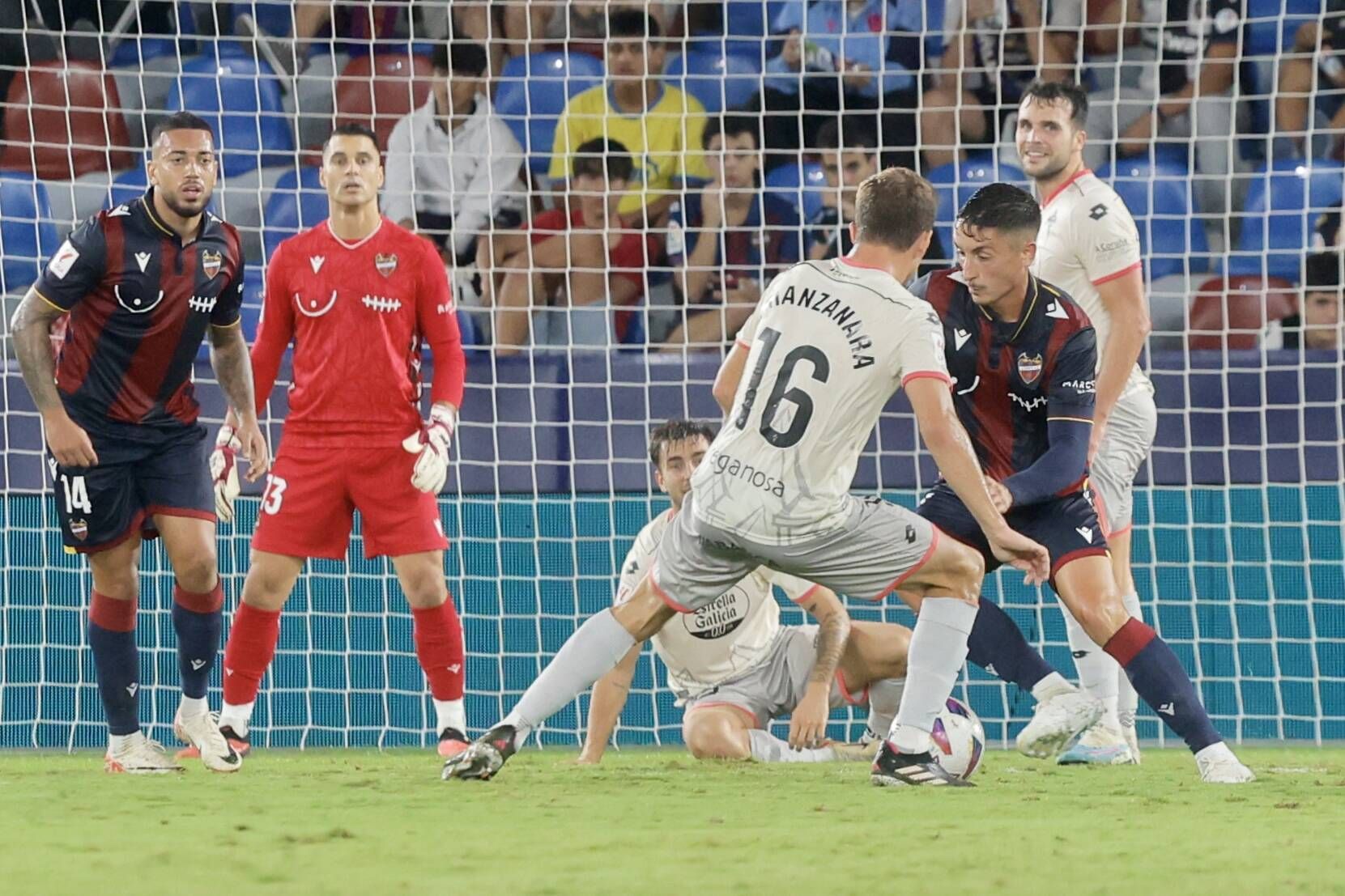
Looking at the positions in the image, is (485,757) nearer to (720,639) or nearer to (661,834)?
(661,834)

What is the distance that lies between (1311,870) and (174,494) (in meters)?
3.33

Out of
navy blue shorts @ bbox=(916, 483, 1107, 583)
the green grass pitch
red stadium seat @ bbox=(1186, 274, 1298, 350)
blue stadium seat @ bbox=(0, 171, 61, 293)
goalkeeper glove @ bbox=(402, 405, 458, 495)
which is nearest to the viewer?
the green grass pitch

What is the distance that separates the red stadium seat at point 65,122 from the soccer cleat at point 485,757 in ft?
18.0

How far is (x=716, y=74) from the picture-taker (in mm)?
9508

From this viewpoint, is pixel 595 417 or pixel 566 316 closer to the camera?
pixel 595 417

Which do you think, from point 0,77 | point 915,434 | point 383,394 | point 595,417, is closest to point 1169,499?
point 915,434

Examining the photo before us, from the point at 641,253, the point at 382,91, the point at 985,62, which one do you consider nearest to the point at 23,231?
the point at 382,91

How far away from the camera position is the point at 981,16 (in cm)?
952

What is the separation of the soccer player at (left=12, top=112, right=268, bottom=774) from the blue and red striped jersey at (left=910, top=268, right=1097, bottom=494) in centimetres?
206

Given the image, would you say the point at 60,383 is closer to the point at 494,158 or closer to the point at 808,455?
the point at 808,455

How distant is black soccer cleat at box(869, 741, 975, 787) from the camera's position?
14.4 feet

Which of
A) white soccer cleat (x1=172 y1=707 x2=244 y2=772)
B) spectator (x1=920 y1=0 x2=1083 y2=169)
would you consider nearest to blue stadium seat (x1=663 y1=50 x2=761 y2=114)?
spectator (x1=920 y1=0 x2=1083 y2=169)

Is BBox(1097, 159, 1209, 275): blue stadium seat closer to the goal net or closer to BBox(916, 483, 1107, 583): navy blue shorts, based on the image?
the goal net

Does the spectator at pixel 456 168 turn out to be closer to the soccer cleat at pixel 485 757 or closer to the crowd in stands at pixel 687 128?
the crowd in stands at pixel 687 128
